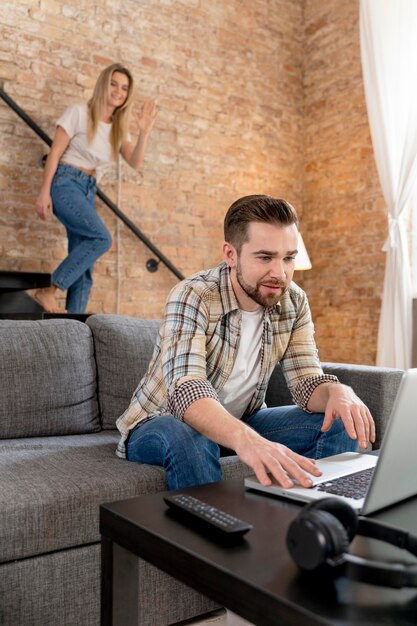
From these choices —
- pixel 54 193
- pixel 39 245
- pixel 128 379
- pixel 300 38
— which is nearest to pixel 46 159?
pixel 54 193

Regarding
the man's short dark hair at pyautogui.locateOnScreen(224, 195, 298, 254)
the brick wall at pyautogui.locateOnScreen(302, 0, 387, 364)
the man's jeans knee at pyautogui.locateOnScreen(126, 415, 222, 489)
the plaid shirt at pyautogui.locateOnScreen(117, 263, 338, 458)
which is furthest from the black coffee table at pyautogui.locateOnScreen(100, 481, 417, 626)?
the brick wall at pyautogui.locateOnScreen(302, 0, 387, 364)

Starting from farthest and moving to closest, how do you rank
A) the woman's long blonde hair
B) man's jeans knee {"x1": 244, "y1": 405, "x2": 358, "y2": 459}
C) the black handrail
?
the woman's long blonde hair → the black handrail → man's jeans knee {"x1": 244, "y1": 405, "x2": 358, "y2": 459}

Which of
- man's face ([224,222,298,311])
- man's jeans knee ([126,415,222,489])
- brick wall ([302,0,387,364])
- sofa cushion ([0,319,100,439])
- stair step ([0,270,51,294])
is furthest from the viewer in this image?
brick wall ([302,0,387,364])

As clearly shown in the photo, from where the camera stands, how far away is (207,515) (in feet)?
3.04

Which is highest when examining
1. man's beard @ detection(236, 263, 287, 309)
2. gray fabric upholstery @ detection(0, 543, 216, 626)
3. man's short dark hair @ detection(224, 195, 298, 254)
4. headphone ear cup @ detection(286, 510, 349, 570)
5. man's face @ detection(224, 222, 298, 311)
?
man's short dark hair @ detection(224, 195, 298, 254)

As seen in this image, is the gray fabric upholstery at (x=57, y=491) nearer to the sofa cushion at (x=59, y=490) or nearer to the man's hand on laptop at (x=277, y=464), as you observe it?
the sofa cushion at (x=59, y=490)

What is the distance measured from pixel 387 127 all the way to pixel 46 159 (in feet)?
7.80

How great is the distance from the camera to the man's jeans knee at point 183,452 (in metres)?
1.49

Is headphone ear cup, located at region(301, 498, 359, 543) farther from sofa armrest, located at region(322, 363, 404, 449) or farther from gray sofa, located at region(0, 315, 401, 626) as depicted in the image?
sofa armrest, located at region(322, 363, 404, 449)

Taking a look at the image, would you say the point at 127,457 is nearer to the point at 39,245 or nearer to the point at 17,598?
the point at 17,598

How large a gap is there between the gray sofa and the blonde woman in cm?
136

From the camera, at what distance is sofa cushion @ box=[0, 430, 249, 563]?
1415 mm

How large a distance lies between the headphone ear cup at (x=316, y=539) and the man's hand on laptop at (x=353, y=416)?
0.68 meters

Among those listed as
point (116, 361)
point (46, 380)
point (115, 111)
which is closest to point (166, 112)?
point (115, 111)
